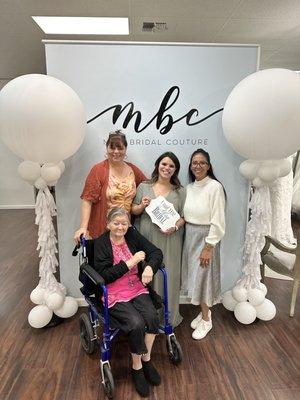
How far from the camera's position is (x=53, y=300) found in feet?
7.88

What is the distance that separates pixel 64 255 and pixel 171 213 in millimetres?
1086

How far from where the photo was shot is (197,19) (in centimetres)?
405

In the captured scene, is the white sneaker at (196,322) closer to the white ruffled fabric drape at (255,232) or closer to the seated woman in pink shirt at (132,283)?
the white ruffled fabric drape at (255,232)

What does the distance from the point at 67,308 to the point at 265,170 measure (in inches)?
74.2

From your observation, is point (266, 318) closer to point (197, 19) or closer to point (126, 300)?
point (126, 300)

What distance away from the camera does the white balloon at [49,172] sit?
2.18 m

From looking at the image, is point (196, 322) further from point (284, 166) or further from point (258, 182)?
point (284, 166)

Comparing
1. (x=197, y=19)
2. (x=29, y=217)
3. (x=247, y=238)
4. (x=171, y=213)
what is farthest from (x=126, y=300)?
(x=29, y=217)

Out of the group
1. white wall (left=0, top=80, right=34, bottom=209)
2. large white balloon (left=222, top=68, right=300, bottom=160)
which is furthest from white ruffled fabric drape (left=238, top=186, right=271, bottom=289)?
white wall (left=0, top=80, right=34, bottom=209)

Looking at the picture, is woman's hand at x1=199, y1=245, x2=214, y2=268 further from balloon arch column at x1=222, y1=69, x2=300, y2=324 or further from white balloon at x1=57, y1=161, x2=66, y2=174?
white balloon at x1=57, y1=161, x2=66, y2=174

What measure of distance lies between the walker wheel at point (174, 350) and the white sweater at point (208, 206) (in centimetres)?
69

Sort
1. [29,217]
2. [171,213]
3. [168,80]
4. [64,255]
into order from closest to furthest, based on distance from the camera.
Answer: [171,213], [168,80], [64,255], [29,217]

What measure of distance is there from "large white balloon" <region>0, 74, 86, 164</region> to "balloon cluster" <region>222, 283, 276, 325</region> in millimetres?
1774

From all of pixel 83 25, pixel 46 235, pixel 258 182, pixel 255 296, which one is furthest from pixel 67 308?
pixel 83 25
